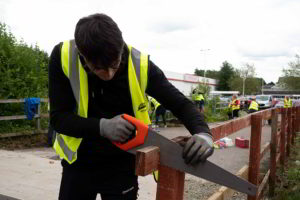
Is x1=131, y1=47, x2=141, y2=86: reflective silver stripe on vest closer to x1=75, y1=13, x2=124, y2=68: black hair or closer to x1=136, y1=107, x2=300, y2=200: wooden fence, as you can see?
x1=75, y1=13, x2=124, y2=68: black hair

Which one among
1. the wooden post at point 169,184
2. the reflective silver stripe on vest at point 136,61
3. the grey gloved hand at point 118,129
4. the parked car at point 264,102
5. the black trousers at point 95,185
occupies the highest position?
the reflective silver stripe on vest at point 136,61

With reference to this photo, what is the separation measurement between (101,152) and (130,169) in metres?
0.24

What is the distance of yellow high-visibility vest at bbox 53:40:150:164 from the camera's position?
1721 mm

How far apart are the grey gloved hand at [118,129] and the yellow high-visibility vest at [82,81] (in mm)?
295

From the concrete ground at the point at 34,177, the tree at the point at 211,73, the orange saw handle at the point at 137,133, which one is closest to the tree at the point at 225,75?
the tree at the point at 211,73

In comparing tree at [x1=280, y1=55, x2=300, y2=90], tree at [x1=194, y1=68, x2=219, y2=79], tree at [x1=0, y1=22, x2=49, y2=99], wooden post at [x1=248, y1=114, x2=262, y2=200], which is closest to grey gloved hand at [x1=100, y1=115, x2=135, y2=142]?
wooden post at [x1=248, y1=114, x2=262, y2=200]

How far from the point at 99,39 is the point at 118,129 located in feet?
1.41

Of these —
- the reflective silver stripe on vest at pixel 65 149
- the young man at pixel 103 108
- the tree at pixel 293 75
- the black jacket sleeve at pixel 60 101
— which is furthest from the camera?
the tree at pixel 293 75

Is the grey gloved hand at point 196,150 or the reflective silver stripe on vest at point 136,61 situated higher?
the reflective silver stripe on vest at point 136,61

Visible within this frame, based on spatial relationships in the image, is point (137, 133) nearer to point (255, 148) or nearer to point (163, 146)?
point (163, 146)

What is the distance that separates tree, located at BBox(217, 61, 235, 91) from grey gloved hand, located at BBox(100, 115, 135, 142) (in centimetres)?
7392

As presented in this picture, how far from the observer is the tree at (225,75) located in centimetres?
7444

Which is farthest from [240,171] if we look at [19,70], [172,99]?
[19,70]

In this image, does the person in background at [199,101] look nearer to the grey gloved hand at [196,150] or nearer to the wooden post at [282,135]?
the wooden post at [282,135]
